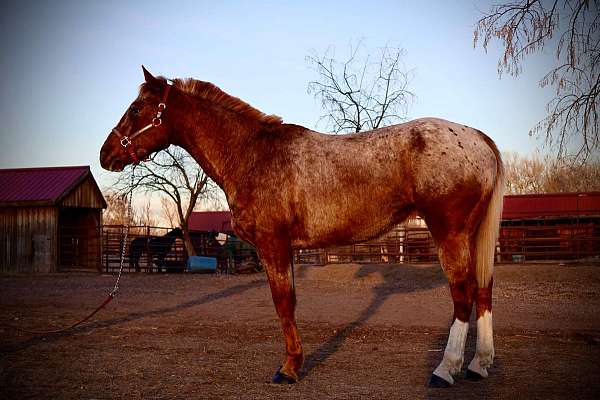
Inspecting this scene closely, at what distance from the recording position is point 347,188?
5.11 m

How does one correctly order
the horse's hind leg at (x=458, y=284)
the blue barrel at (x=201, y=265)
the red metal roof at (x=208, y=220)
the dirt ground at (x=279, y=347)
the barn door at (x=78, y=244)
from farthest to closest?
1. the red metal roof at (x=208, y=220)
2. the barn door at (x=78, y=244)
3. the blue barrel at (x=201, y=265)
4. the horse's hind leg at (x=458, y=284)
5. the dirt ground at (x=279, y=347)

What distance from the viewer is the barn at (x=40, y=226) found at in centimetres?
2458

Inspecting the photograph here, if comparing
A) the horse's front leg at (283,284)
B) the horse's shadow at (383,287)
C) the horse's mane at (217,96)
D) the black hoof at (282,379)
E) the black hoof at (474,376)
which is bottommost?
the horse's shadow at (383,287)

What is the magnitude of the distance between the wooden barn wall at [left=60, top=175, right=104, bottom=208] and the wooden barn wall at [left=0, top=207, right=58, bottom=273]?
1.20 meters

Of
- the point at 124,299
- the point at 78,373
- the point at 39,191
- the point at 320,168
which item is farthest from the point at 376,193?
the point at 39,191

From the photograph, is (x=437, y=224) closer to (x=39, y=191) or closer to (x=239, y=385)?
(x=239, y=385)

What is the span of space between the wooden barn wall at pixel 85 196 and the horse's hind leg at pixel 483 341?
24.2m

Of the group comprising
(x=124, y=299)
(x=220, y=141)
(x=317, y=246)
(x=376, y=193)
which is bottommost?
(x=124, y=299)

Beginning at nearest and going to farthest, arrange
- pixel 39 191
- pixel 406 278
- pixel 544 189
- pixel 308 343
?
pixel 308 343 → pixel 406 278 → pixel 39 191 → pixel 544 189

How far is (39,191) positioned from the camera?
25.6 metres

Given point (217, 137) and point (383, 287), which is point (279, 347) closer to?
point (217, 137)

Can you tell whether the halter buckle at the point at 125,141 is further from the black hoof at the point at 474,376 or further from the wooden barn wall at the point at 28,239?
the wooden barn wall at the point at 28,239

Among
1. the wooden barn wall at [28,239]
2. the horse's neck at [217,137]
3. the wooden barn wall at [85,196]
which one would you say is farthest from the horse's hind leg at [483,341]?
the wooden barn wall at [85,196]

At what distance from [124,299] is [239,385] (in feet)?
29.0
